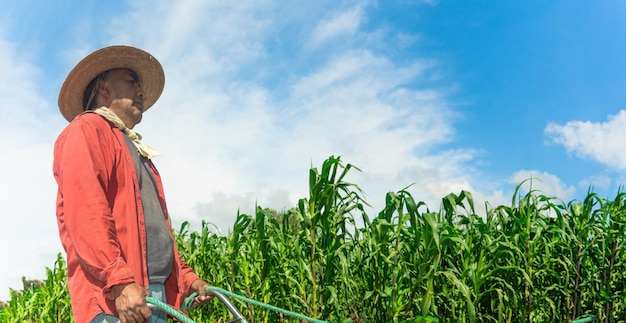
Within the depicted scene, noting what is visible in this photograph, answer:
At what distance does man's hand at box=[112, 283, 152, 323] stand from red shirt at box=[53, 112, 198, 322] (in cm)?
4

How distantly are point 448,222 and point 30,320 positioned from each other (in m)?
5.08

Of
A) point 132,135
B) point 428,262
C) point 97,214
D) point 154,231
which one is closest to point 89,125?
point 132,135

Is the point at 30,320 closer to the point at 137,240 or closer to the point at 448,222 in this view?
the point at 137,240

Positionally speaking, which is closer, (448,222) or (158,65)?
(158,65)

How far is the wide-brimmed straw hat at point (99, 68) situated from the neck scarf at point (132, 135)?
0.38 meters

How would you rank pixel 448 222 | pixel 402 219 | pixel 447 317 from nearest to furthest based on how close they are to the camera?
pixel 402 219 → pixel 447 317 → pixel 448 222

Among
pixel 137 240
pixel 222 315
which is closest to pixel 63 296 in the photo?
pixel 222 315

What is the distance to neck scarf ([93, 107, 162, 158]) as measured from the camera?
2.93 m

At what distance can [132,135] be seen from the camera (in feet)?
10.0

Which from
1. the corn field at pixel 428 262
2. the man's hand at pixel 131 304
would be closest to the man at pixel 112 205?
the man's hand at pixel 131 304

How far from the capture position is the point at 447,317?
3.76 m

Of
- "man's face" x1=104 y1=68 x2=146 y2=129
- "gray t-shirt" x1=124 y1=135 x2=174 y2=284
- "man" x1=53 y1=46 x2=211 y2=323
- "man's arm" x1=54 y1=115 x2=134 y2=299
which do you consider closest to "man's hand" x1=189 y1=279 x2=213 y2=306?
"man" x1=53 y1=46 x2=211 y2=323

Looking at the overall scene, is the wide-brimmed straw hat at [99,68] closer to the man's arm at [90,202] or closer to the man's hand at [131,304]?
the man's arm at [90,202]

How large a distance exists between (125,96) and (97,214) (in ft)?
2.96
